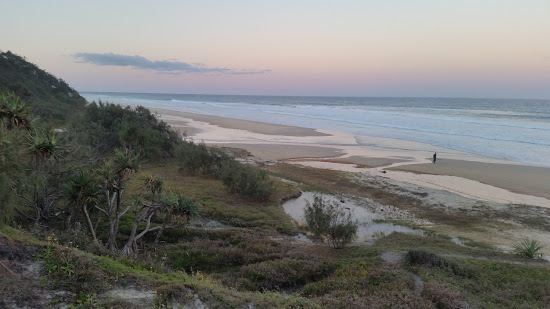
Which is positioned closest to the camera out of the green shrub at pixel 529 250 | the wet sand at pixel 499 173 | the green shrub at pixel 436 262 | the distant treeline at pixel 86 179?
the distant treeline at pixel 86 179

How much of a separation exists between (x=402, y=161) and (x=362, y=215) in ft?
51.1

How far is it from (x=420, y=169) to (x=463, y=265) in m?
19.0

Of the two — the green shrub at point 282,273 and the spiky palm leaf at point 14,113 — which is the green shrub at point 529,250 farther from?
the spiky palm leaf at point 14,113

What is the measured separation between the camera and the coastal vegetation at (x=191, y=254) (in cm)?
743

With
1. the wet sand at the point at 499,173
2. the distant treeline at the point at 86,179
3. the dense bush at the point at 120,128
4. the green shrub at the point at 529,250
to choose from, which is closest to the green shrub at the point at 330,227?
the distant treeline at the point at 86,179

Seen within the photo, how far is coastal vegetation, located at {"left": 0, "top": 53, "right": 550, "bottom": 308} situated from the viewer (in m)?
7.43

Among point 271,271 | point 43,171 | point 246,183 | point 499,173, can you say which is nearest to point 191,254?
point 271,271

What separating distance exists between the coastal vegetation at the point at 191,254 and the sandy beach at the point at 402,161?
262 inches

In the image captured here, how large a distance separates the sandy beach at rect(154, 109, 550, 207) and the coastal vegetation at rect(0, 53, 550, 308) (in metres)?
6.67

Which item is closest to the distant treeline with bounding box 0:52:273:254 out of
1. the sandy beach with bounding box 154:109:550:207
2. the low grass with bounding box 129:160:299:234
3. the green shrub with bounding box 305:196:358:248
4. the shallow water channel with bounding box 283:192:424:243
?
the low grass with bounding box 129:160:299:234

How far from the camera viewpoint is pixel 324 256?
13500 millimetres

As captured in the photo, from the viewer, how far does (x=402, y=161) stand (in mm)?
33438

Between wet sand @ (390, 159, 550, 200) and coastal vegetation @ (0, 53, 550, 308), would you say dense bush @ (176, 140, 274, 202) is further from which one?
wet sand @ (390, 159, 550, 200)

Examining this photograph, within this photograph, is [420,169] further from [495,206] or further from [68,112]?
[68,112]
